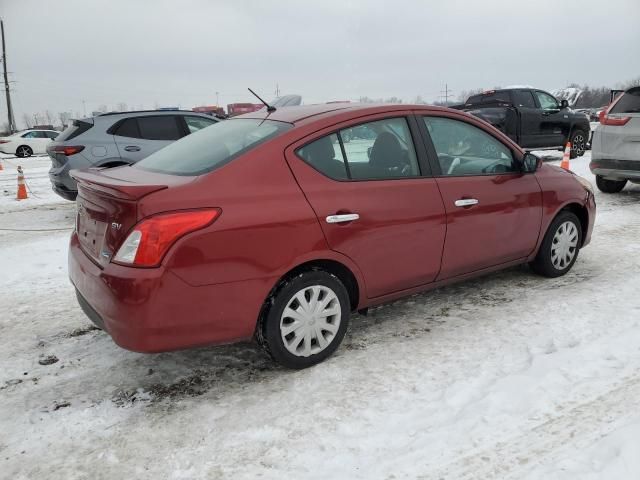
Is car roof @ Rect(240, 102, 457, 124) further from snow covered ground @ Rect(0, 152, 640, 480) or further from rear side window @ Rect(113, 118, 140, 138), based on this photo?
rear side window @ Rect(113, 118, 140, 138)

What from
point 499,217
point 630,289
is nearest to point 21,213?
point 499,217

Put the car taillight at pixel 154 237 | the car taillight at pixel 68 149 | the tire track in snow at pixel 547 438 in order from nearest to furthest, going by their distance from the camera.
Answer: the tire track in snow at pixel 547 438, the car taillight at pixel 154 237, the car taillight at pixel 68 149

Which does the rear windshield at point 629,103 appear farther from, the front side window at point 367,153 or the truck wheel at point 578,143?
the truck wheel at point 578,143

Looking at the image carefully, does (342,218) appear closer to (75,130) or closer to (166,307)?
(166,307)

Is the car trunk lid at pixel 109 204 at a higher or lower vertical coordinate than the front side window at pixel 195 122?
lower

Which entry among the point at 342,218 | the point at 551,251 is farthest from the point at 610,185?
the point at 342,218

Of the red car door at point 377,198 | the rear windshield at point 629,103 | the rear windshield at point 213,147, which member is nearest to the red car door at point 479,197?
the red car door at point 377,198

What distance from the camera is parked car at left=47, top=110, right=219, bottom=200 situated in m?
7.77

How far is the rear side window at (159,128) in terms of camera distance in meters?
8.34

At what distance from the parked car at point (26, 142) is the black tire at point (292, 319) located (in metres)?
25.4

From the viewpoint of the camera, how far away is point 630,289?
4.30 m

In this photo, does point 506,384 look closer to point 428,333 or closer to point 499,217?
point 428,333

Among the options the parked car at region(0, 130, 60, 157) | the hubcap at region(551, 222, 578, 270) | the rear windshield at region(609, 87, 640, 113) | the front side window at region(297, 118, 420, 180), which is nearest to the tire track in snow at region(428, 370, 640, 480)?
the front side window at region(297, 118, 420, 180)

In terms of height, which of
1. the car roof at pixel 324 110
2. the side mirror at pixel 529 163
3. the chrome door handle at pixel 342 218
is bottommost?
the chrome door handle at pixel 342 218
